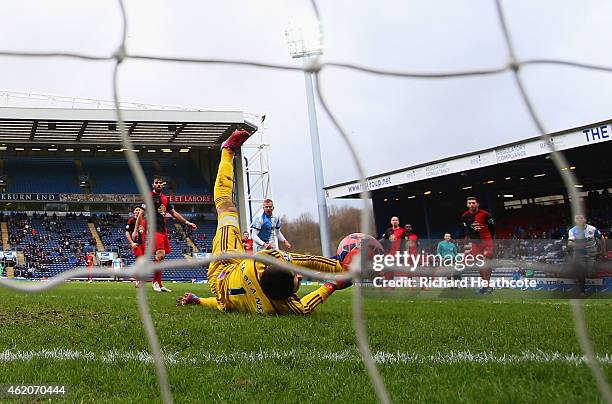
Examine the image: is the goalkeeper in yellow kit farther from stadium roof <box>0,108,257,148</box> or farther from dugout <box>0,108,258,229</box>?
dugout <box>0,108,258,229</box>

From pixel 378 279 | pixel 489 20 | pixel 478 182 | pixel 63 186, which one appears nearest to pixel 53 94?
pixel 63 186

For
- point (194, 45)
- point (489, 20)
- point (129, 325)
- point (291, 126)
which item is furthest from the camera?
point (129, 325)

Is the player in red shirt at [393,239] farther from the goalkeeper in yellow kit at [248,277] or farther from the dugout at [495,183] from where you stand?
the goalkeeper in yellow kit at [248,277]

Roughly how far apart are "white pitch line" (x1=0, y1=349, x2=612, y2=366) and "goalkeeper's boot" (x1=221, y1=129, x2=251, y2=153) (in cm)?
249

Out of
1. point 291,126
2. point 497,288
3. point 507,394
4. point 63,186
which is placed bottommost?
point 497,288

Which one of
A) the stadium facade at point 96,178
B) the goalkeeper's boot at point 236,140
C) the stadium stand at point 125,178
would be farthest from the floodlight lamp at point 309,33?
the stadium stand at point 125,178

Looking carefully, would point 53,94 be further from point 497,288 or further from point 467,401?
point 467,401

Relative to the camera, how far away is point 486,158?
16453 millimetres

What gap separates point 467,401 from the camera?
1.93 meters

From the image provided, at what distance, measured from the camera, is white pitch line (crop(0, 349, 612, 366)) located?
8.70 ft

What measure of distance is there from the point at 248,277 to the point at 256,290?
110 millimetres

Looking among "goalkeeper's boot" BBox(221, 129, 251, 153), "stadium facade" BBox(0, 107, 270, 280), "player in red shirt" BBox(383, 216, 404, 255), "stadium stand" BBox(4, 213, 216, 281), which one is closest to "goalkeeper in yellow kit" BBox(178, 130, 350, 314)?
"goalkeeper's boot" BBox(221, 129, 251, 153)

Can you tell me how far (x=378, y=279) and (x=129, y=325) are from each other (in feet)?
18.9

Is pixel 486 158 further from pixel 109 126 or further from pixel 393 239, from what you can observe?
pixel 109 126
